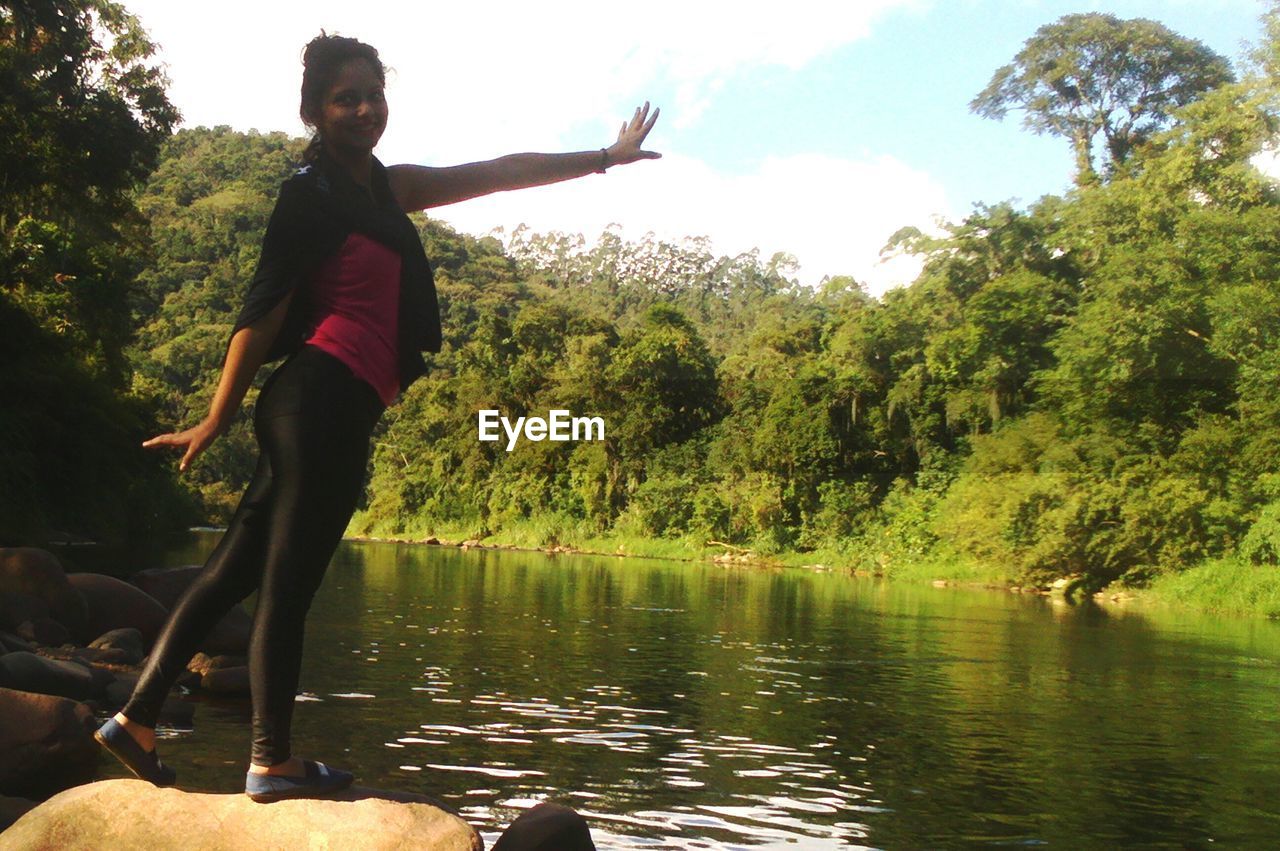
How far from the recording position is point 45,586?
31.7 feet

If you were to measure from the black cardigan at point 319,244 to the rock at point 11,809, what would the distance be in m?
1.82

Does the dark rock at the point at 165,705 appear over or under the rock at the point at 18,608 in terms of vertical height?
under

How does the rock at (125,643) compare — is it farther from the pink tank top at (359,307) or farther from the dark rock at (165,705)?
the pink tank top at (359,307)

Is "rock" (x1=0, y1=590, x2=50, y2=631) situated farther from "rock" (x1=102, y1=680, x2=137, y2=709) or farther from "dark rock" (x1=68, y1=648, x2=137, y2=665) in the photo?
"rock" (x1=102, y1=680, x2=137, y2=709)

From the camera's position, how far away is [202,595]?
9.57 feet

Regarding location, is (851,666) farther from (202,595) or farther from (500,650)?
(202,595)

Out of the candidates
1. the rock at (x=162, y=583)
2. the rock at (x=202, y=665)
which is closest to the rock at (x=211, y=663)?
the rock at (x=202, y=665)

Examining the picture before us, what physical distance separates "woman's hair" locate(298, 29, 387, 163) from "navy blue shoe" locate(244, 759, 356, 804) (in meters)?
1.28

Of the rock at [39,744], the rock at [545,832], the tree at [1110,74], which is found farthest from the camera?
the tree at [1110,74]

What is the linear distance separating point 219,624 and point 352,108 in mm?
6810

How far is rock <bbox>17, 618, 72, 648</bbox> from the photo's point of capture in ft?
29.3

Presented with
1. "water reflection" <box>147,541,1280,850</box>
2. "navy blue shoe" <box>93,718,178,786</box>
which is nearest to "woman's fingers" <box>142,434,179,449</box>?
"navy blue shoe" <box>93,718,178,786</box>

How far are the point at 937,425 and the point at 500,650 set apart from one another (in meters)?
29.6

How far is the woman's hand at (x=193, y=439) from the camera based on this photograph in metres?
2.85
